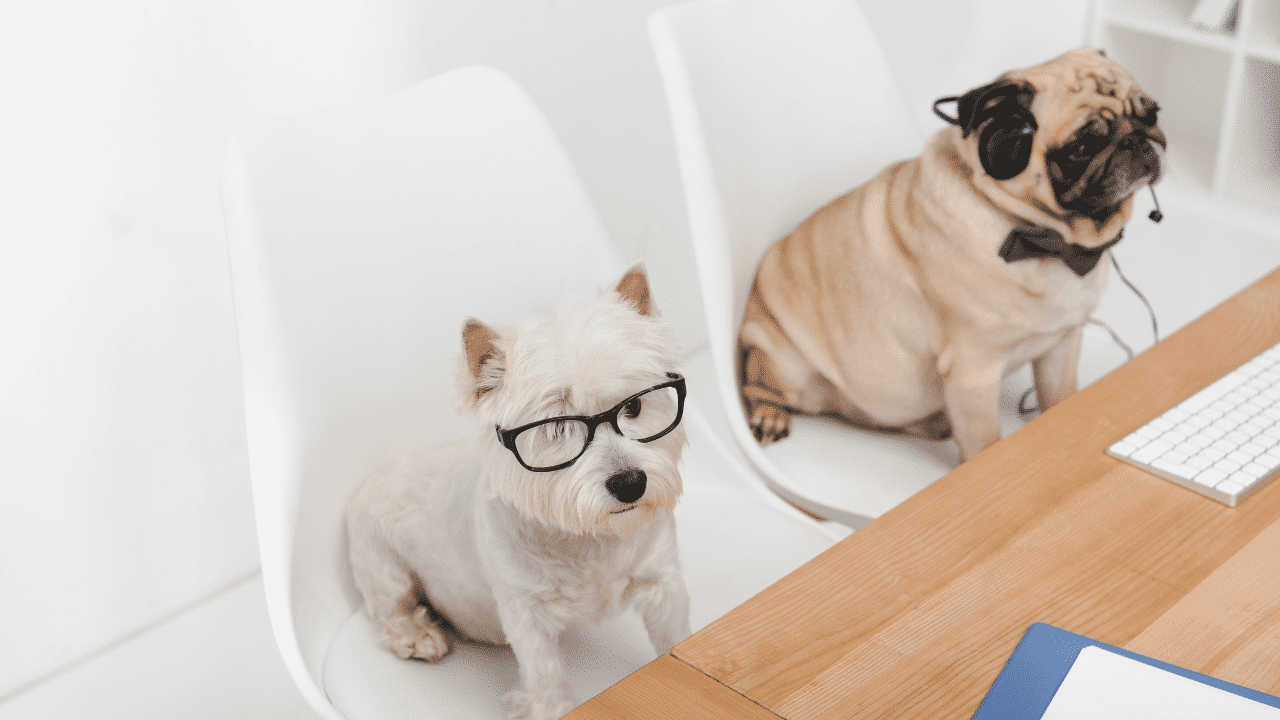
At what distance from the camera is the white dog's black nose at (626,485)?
906 mm

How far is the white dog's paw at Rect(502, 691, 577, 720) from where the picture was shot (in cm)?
104

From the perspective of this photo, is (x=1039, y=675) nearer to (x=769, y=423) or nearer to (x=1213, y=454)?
(x=1213, y=454)

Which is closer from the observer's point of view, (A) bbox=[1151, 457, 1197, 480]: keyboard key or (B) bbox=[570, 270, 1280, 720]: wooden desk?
(B) bbox=[570, 270, 1280, 720]: wooden desk

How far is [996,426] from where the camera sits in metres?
1.47

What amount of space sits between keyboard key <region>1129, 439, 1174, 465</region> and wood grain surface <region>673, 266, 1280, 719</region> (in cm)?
1

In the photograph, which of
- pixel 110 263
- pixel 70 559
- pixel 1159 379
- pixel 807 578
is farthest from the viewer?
pixel 70 559

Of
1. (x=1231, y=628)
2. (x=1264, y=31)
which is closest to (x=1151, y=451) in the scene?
(x=1231, y=628)

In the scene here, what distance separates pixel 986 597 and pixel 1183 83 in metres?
2.67

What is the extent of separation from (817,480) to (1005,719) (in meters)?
0.77

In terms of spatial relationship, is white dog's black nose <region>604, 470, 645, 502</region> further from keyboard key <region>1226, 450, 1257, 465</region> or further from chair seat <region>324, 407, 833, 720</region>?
keyboard key <region>1226, 450, 1257, 465</region>

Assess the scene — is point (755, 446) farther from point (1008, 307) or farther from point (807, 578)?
point (807, 578)

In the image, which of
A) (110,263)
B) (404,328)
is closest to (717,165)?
(404,328)

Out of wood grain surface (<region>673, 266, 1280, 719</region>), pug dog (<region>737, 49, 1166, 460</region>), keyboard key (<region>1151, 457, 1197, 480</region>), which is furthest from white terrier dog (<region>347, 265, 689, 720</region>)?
pug dog (<region>737, 49, 1166, 460</region>)

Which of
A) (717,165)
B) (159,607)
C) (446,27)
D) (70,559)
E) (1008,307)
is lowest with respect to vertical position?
(159,607)
